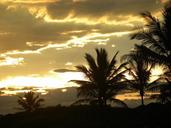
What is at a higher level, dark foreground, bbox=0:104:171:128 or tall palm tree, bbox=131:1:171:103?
tall palm tree, bbox=131:1:171:103

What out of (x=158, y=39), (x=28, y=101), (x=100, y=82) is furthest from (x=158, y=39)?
(x=28, y=101)

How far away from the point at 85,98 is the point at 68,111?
873 cm

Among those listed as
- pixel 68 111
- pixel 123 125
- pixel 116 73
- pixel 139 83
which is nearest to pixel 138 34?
pixel 123 125

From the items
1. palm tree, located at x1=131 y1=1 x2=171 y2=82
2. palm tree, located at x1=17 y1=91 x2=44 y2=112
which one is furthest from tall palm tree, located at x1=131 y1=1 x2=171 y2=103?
palm tree, located at x1=17 y1=91 x2=44 y2=112

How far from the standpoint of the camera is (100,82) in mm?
36656

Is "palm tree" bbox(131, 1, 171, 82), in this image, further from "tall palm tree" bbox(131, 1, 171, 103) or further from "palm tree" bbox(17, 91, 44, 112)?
"palm tree" bbox(17, 91, 44, 112)

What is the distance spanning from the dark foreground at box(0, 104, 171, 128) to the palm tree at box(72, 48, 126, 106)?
20.9ft

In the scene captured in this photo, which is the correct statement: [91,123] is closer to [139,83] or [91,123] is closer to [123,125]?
[123,125]

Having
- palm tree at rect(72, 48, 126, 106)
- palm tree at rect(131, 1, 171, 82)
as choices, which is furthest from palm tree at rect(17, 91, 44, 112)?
palm tree at rect(131, 1, 171, 82)

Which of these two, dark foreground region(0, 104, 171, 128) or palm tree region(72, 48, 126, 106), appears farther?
palm tree region(72, 48, 126, 106)

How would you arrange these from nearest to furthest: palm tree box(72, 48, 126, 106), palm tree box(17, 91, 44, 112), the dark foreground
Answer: the dark foreground
palm tree box(72, 48, 126, 106)
palm tree box(17, 91, 44, 112)

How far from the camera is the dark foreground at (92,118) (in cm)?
2453

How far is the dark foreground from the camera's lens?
24531mm

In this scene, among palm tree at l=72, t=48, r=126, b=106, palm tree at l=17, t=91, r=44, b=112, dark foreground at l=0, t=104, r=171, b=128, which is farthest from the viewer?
palm tree at l=17, t=91, r=44, b=112
